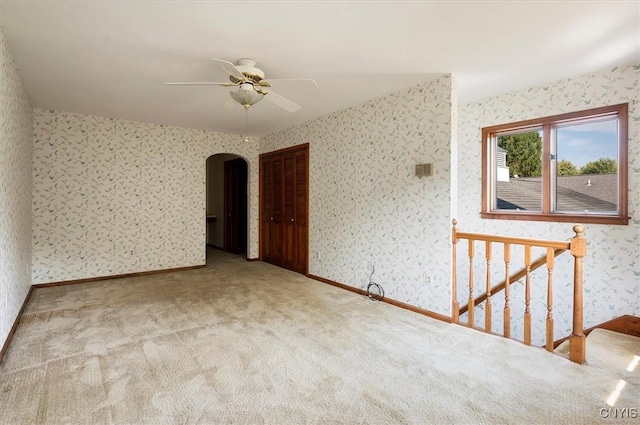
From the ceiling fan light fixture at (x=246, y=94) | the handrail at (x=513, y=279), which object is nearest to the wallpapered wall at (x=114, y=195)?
the ceiling fan light fixture at (x=246, y=94)

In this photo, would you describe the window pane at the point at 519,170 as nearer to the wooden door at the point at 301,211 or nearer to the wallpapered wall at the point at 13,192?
the wooden door at the point at 301,211

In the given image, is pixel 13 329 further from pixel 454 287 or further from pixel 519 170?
pixel 519 170

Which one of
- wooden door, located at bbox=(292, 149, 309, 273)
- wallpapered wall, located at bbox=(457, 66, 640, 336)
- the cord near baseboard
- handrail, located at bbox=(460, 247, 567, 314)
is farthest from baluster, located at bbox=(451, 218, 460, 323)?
the cord near baseboard

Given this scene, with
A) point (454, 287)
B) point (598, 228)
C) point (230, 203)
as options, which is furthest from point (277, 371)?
point (230, 203)

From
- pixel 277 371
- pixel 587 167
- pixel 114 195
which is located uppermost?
pixel 587 167

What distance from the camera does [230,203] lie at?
749 centimetres

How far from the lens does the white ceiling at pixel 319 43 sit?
84.8 inches

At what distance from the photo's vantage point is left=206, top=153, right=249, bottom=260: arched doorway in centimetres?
731

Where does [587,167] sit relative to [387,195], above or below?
above

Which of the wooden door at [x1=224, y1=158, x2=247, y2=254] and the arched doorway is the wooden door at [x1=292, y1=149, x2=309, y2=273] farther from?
the wooden door at [x1=224, y1=158, x2=247, y2=254]

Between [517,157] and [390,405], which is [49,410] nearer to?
[390,405]

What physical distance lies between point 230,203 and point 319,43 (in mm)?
5450

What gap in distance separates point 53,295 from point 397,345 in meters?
4.20

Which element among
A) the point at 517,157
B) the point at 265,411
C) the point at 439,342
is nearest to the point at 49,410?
the point at 265,411
